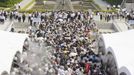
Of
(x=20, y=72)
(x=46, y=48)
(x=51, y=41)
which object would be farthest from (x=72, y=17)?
(x=20, y=72)

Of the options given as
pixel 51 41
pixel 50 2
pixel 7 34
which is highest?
pixel 7 34

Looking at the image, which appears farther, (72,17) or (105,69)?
(72,17)

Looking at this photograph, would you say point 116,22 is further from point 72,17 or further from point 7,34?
point 7,34

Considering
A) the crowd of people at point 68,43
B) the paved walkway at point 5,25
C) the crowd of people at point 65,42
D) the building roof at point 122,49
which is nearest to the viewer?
the building roof at point 122,49

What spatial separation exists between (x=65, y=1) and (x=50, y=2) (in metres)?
13.5

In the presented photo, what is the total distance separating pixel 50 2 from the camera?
61500 mm

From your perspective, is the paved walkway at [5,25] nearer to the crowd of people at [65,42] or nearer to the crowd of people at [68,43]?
→ the crowd of people at [65,42]

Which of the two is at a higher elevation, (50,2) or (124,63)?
(124,63)

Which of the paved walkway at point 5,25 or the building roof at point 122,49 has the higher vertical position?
the building roof at point 122,49

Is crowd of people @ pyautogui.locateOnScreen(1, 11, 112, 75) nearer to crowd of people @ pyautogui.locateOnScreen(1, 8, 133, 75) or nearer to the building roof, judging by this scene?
crowd of people @ pyautogui.locateOnScreen(1, 8, 133, 75)

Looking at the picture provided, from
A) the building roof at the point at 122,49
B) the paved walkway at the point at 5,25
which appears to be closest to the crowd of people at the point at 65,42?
the building roof at the point at 122,49

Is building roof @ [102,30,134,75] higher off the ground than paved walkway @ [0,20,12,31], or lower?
higher

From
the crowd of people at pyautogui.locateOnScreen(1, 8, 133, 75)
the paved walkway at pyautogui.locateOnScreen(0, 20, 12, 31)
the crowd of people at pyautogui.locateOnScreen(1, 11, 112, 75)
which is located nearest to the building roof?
the crowd of people at pyautogui.locateOnScreen(1, 8, 133, 75)

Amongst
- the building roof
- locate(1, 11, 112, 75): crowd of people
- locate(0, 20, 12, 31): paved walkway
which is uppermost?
the building roof
